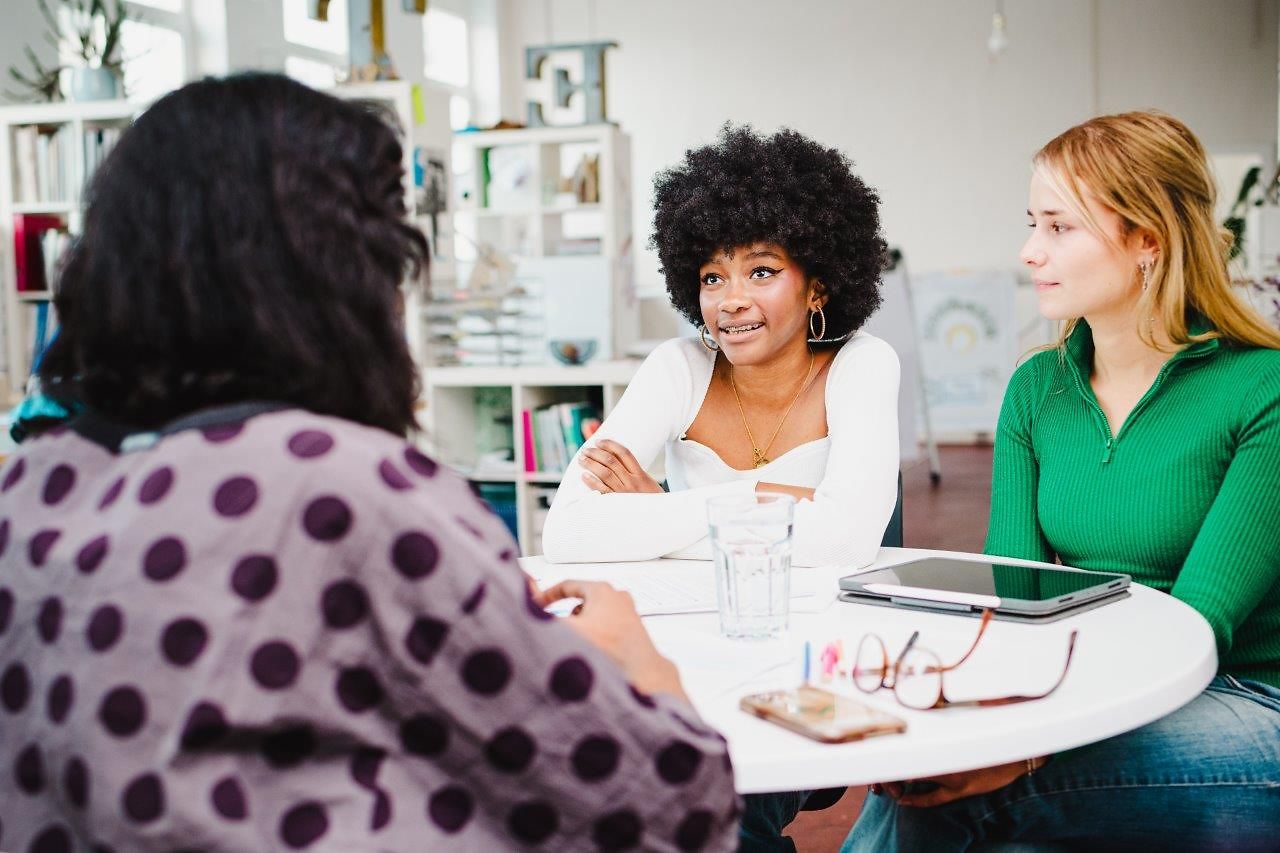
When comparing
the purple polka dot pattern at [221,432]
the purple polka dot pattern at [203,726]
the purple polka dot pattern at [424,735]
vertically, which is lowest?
the purple polka dot pattern at [424,735]

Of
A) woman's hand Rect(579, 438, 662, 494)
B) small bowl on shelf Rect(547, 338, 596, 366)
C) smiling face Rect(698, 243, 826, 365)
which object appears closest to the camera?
woman's hand Rect(579, 438, 662, 494)

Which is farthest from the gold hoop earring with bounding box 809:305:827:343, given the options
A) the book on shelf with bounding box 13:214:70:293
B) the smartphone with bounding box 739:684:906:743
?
the book on shelf with bounding box 13:214:70:293

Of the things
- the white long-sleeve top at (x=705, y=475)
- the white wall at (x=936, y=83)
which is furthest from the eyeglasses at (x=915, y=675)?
the white wall at (x=936, y=83)

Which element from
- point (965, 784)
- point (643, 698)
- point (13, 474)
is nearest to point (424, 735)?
point (643, 698)

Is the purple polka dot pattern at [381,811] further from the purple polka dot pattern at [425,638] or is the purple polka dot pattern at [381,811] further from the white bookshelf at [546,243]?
the white bookshelf at [546,243]

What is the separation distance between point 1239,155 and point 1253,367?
8.13 metres

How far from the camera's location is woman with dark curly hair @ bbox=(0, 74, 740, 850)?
0.70 m

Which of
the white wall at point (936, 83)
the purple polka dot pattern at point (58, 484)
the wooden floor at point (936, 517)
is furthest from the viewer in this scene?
the white wall at point (936, 83)

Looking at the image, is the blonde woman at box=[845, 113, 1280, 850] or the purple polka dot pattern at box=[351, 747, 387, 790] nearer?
the purple polka dot pattern at box=[351, 747, 387, 790]

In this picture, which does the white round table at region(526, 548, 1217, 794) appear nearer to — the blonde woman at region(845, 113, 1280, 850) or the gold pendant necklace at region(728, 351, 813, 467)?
the blonde woman at region(845, 113, 1280, 850)

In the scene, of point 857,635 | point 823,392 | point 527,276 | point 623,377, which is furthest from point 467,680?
point 527,276

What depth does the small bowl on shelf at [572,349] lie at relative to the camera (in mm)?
4035

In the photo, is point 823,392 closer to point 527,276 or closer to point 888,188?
point 527,276

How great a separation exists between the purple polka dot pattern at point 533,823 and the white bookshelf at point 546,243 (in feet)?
10.9
